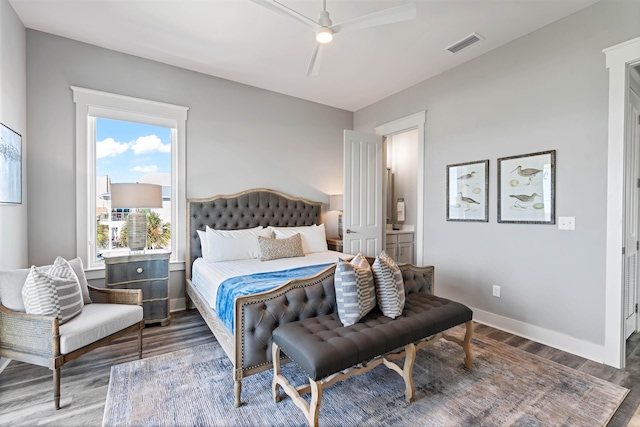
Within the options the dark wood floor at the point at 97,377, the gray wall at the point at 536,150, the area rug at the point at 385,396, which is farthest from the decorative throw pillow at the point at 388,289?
the gray wall at the point at 536,150

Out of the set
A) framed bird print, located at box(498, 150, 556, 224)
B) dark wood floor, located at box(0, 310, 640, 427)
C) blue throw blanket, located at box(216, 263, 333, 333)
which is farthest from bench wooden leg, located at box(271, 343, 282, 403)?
framed bird print, located at box(498, 150, 556, 224)

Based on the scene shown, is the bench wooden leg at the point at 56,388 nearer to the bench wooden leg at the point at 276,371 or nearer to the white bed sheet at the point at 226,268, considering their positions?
the white bed sheet at the point at 226,268

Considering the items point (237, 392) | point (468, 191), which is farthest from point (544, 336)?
point (237, 392)

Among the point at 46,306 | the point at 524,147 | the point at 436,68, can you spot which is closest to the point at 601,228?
the point at 524,147

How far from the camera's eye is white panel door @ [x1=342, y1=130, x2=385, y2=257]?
4.09 metres

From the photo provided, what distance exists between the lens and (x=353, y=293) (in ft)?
6.64

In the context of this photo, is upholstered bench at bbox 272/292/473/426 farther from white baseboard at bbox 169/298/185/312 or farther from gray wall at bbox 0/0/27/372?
gray wall at bbox 0/0/27/372

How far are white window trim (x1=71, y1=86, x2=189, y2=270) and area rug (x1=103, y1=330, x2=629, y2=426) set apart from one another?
60.3 inches

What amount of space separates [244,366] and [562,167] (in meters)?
3.18

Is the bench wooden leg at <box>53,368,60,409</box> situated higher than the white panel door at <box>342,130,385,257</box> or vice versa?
the white panel door at <box>342,130,385,257</box>

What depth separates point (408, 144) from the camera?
531 centimetres

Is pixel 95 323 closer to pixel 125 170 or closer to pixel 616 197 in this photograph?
pixel 125 170

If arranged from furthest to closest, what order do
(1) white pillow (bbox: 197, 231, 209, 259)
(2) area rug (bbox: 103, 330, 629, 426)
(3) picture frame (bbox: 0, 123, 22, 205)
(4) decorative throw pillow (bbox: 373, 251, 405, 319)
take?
(1) white pillow (bbox: 197, 231, 209, 259), (3) picture frame (bbox: 0, 123, 22, 205), (4) decorative throw pillow (bbox: 373, 251, 405, 319), (2) area rug (bbox: 103, 330, 629, 426)

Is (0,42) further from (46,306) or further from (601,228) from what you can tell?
(601,228)
